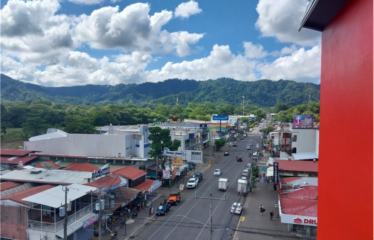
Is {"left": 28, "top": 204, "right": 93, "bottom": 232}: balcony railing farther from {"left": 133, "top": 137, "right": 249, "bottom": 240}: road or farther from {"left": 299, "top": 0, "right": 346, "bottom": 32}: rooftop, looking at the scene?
{"left": 299, "top": 0, "right": 346, "bottom": 32}: rooftop

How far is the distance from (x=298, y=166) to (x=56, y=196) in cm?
2507

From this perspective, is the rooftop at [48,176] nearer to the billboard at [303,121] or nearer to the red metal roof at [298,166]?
the red metal roof at [298,166]

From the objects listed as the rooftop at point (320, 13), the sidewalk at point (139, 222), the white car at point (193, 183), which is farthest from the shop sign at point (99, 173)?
the rooftop at point (320, 13)

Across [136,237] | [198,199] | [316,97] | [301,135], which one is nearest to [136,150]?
[198,199]

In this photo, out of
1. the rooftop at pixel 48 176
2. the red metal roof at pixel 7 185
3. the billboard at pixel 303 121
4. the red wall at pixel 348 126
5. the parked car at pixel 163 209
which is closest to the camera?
the red wall at pixel 348 126

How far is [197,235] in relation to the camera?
1923cm

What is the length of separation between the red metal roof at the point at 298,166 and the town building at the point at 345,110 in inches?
897

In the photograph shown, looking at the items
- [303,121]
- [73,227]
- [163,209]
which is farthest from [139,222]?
[303,121]

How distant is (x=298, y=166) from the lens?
30750 mm

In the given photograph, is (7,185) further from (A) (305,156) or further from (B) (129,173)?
(A) (305,156)

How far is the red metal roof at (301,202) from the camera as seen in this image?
1859 cm

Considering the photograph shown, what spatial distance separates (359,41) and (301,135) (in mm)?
33835

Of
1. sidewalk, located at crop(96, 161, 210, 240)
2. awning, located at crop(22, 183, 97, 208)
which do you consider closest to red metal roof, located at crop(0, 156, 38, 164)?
sidewalk, located at crop(96, 161, 210, 240)

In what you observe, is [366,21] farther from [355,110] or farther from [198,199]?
[198,199]
